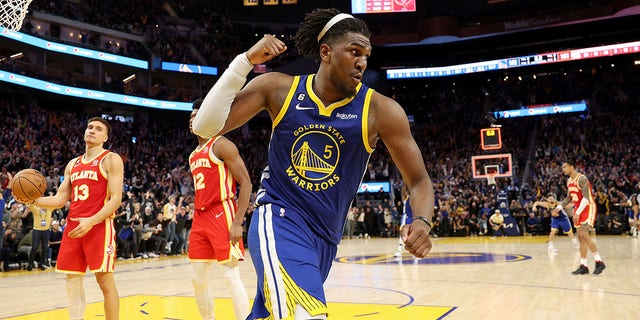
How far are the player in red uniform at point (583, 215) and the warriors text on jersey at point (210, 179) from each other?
6753 mm

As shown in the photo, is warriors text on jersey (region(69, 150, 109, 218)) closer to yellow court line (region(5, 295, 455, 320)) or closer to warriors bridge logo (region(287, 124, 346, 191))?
yellow court line (region(5, 295, 455, 320))

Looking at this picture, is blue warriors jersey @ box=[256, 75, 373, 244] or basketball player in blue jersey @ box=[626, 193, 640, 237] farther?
basketball player in blue jersey @ box=[626, 193, 640, 237]

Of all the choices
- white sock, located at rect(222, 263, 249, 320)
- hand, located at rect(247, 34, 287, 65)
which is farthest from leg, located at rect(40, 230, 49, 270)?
hand, located at rect(247, 34, 287, 65)

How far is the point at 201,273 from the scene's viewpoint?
5.06 metres

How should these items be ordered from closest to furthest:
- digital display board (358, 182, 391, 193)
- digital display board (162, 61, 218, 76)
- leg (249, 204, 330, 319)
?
leg (249, 204, 330, 319)
digital display board (358, 182, 391, 193)
digital display board (162, 61, 218, 76)

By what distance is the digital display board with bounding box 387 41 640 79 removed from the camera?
3012 cm

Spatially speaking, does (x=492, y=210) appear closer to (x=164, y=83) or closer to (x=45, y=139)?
(x=45, y=139)

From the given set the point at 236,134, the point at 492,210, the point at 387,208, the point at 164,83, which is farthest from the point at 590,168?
the point at 164,83

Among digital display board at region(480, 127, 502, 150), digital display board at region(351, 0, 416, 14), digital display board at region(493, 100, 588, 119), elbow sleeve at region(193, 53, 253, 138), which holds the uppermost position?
digital display board at region(351, 0, 416, 14)

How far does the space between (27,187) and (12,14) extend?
300 cm

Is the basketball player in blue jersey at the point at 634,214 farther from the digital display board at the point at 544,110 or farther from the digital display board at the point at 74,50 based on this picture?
the digital display board at the point at 74,50

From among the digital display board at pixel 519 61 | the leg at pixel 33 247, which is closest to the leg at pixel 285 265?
the leg at pixel 33 247

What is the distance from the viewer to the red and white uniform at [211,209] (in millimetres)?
5129

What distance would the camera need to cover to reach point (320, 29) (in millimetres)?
3002
